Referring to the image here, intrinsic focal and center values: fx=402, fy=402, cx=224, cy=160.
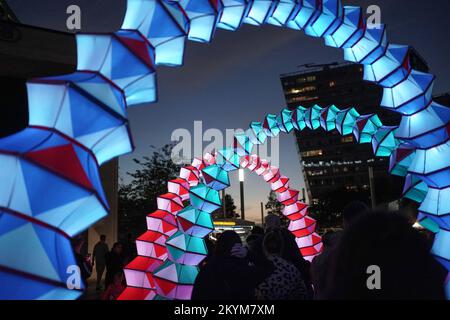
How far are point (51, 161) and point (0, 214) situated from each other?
30cm

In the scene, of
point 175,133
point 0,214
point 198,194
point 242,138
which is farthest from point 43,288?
point 242,138

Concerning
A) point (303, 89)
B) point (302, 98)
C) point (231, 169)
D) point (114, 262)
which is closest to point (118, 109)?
point (231, 169)

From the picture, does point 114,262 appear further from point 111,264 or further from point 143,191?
point 143,191

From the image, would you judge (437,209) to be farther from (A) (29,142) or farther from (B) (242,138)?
(B) (242,138)

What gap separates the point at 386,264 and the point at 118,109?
147 cm

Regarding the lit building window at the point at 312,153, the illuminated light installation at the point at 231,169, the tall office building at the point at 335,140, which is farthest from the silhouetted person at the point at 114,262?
the lit building window at the point at 312,153

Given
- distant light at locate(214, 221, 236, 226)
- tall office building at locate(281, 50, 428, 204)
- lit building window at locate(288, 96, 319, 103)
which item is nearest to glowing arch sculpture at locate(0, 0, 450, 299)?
distant light at locate(214, 221, 236, 226)

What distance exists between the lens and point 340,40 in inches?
145

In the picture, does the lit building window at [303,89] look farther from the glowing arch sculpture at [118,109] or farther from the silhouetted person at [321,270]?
the silhouetted person at [321,270]

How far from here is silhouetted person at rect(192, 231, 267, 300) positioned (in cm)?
312

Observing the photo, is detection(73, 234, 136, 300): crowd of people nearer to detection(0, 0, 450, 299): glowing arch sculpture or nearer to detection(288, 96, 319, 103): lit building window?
detection(0, 0, 450, 299): glowing arch sculpture

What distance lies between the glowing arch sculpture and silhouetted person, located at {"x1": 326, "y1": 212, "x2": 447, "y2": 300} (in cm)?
115

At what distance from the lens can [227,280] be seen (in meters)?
3.17

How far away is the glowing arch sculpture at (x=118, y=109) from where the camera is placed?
5.60 ft
